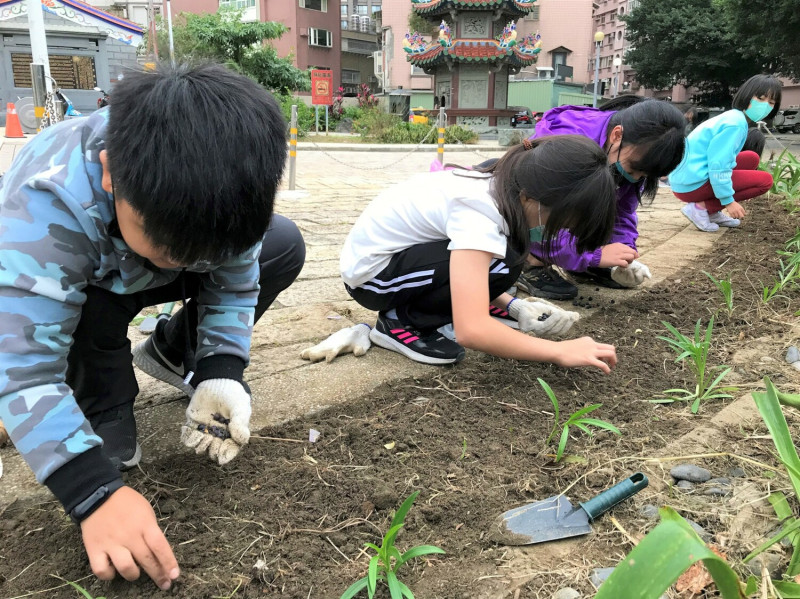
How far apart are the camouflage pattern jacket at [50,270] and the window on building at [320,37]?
35084mm

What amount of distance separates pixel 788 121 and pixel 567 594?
3066 centimetres

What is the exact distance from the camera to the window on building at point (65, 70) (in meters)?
20.6

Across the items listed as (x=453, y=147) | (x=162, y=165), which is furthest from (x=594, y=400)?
(x=453, y=147)

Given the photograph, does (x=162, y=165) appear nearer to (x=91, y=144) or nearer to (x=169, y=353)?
(x=91, y=144)

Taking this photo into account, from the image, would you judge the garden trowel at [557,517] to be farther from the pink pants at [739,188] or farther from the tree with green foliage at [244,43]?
the tree with green foliage at [244,43]

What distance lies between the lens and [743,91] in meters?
4.36

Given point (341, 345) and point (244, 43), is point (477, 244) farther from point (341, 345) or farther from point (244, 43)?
point (244, 43)

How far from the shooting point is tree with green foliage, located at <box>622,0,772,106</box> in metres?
25.5

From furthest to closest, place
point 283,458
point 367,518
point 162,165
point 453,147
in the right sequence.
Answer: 1. point 453,147
2. point 283,458
3. point 367,518
4. point 162,165

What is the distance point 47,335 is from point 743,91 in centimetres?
480

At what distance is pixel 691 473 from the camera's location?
4.32ft

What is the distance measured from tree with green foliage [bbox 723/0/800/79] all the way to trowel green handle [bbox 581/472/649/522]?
59.3ft

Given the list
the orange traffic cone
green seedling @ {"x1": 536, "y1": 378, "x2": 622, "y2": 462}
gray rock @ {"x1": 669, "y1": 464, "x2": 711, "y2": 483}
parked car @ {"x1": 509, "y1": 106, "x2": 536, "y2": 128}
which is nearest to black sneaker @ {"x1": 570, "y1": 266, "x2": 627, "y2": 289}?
green seedling @ {"x1": 536, "y1": 378, "x2": 622, "y2": 462}

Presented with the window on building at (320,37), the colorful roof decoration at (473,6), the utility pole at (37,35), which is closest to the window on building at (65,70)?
the colorful roof decoration at (473,6)
